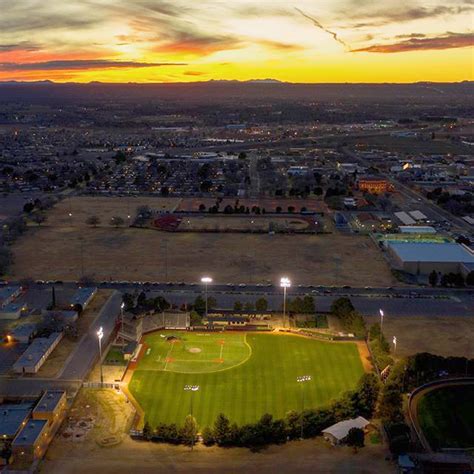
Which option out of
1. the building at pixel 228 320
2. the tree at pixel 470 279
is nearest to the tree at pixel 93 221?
the building at pixel 228 320

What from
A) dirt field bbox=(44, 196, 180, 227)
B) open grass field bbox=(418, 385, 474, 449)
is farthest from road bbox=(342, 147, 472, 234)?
open grass field bbox=(418, 385, 474, 449)

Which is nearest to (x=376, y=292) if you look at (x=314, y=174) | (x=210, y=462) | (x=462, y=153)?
→ (x=210, y=462)

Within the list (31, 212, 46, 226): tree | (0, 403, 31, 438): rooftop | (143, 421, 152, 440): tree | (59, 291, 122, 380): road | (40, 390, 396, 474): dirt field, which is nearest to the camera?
(40, 390, 396, 474): dirt field

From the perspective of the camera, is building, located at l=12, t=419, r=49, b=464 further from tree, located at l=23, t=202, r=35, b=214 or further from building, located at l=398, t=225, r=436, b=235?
tree, located at l=23, t=202, r=35, b=214

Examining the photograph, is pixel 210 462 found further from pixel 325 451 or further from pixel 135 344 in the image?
pixel 135 344

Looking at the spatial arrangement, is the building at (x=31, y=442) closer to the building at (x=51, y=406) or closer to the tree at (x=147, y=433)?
the building at (x=51, y=406)

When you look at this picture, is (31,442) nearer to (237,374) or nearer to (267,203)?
(237,374)

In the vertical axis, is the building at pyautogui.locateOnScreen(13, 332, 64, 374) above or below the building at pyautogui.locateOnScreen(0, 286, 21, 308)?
below
